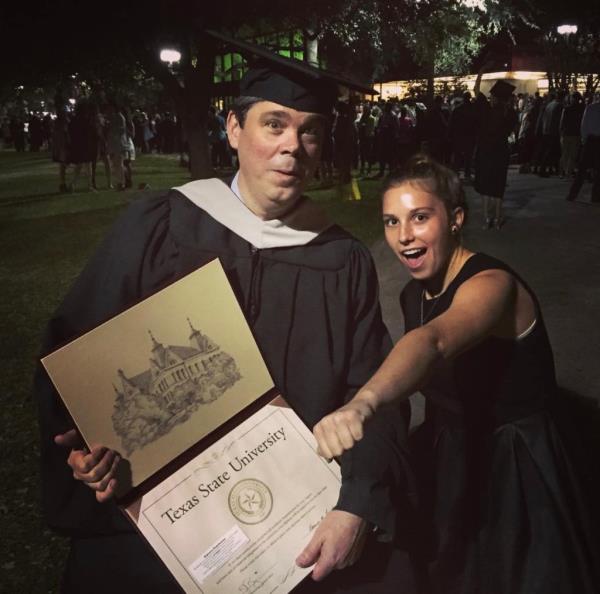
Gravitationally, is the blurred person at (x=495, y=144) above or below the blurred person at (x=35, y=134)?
below

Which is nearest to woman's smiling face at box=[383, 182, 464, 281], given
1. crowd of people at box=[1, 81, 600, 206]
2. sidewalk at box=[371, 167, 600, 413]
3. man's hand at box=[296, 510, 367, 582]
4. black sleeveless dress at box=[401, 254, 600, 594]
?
black sleeveless dress at box=[401, 254, 600, 594]

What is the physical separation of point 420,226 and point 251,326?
820 mm

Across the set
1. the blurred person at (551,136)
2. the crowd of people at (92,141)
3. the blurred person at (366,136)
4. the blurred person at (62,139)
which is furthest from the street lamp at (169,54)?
the blurred person at (551,136)

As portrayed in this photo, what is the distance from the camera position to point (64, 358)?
1.32 m

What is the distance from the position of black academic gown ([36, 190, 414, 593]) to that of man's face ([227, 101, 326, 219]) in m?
0.15

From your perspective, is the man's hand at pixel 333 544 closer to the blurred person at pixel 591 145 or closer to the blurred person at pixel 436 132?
the blurred person at pixel 591 145

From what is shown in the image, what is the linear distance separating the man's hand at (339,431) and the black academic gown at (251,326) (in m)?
0.49

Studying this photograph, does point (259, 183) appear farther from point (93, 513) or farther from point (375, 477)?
point (93, 513)

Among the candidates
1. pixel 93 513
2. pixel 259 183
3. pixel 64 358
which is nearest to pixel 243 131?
pixel 259 183

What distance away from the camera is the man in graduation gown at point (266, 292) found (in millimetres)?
1710

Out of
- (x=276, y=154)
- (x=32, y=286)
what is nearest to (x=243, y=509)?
(x=276, y=154)

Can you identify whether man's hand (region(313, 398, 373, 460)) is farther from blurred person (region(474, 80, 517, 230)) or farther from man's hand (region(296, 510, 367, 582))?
blurred person (region(474, 80, 517, 230))

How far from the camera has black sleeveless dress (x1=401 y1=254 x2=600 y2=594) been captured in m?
2.07
